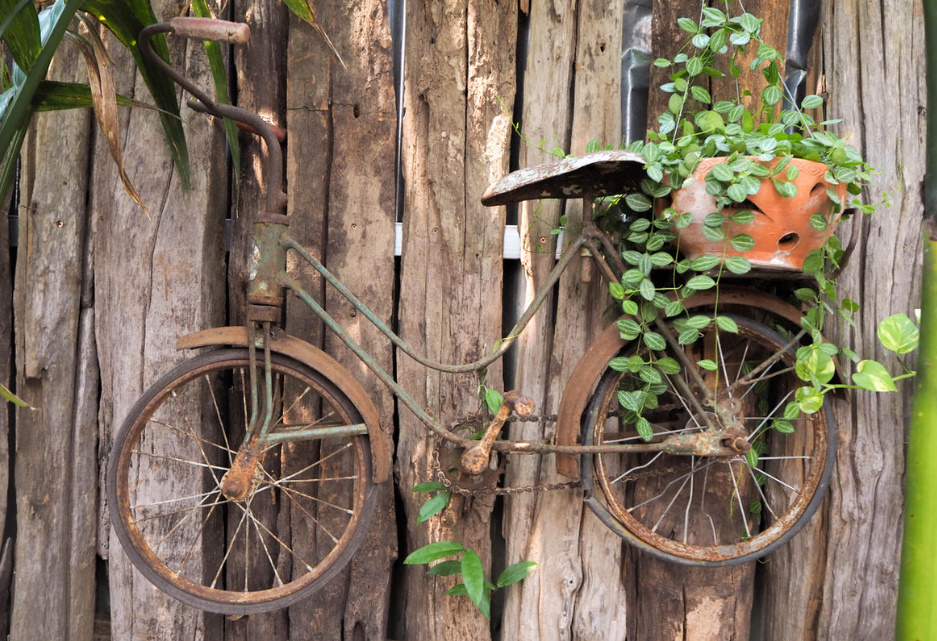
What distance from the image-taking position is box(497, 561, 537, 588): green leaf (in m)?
1.85

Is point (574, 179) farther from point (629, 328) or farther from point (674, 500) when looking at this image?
point (674, 500)

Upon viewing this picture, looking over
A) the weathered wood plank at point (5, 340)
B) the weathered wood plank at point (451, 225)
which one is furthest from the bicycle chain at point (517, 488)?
the weathered wood plank at point (5, 340)

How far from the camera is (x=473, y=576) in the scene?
177cm

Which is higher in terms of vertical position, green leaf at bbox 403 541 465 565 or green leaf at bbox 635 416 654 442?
green leaf at bbox 635 416 654 442

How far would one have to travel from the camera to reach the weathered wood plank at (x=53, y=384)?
195 centimetres

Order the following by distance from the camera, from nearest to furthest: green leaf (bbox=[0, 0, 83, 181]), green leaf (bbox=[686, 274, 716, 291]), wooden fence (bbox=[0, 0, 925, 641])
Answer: green leaf (bbox=[0, 0, 83, 181]) → green leaf (bbox=[686, 274, 716, 291]) → wooden fence (bbox=[0, 0, 925, 641])

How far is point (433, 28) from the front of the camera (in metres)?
1.93

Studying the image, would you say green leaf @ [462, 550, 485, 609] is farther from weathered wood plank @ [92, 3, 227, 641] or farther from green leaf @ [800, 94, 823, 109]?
green leaf @ [800, 94, 823, 109]

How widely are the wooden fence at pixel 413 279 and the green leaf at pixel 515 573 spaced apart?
0.06 metres

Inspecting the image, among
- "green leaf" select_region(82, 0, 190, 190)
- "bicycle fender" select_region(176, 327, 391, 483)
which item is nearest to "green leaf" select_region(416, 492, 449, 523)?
"bicycle fender" select_region(176, 327, 391, 483)

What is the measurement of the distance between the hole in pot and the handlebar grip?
145cm

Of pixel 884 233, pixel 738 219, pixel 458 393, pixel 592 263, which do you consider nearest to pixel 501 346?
pixel 458 393

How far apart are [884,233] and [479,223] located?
125cm

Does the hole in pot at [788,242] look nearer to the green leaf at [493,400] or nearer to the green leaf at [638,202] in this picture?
the green leaf at [638,202]
